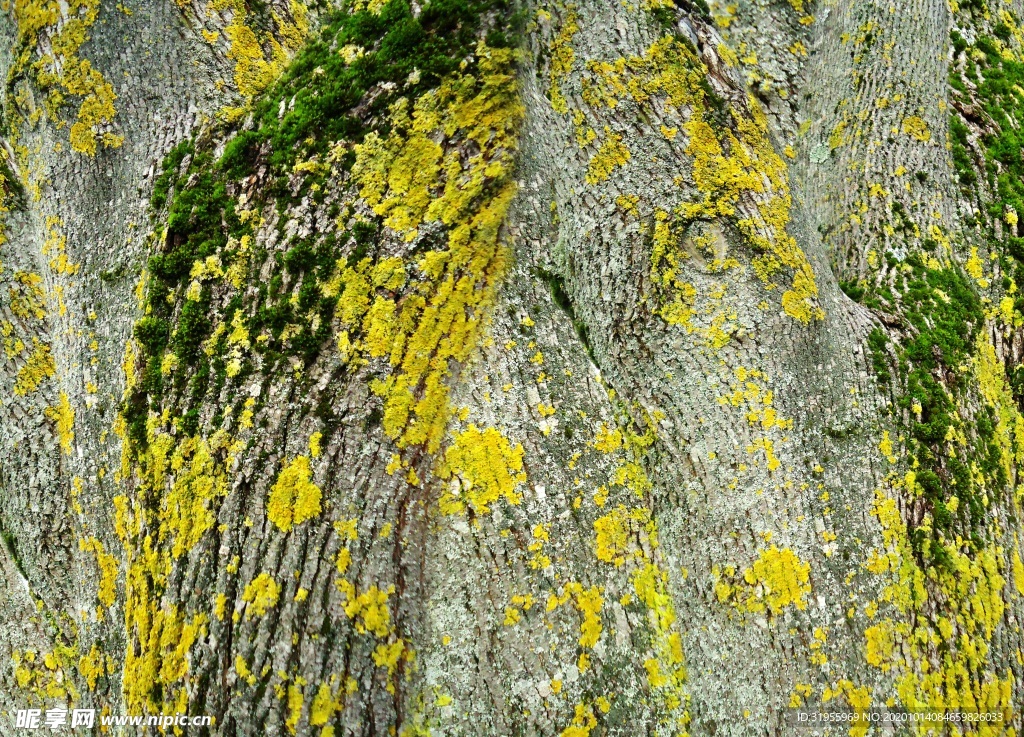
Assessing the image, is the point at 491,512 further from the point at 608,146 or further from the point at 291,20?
the point at 291,20

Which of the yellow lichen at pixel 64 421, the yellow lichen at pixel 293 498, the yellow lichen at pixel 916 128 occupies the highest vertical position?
the yellow lichen at pixel 916 128

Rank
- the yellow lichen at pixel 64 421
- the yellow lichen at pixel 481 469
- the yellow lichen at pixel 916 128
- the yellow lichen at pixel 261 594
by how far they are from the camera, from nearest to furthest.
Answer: the yellow lichen at pixel 261 594 < the yellow lichen at pixel 481 469 < the yellow lichen at pixel 64 421 < the yellow lichen at pixel 916 128

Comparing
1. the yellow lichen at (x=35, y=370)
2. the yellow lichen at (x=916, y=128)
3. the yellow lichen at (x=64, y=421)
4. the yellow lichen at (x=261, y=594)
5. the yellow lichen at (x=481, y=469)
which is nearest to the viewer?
the yellow lichen at (x=261, y=594)

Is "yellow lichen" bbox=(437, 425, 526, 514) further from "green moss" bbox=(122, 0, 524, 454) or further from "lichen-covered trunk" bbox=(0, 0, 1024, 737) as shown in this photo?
"green moss" bbox=(122, 0, 524, 454)

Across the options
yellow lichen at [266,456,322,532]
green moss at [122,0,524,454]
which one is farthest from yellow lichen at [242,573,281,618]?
green moss at [122,0,524,454]

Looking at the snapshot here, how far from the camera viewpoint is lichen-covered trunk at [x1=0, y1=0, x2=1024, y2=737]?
5.99ft

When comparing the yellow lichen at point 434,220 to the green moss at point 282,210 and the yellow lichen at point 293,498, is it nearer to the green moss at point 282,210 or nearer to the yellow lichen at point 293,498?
the green moss at point 282,210

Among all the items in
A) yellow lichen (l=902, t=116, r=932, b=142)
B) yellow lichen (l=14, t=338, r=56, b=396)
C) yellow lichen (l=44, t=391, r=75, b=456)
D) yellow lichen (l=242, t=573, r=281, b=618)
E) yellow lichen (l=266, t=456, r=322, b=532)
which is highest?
yellow lichen (l=902, t=116, r=932, b=142)

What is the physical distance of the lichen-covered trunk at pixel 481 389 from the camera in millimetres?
1827

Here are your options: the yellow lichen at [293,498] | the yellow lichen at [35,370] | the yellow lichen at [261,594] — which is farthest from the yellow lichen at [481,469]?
the yellow lichen at [35,370]

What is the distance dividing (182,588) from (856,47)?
3.01 metres

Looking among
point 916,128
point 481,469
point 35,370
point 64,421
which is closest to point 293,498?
point 481,469

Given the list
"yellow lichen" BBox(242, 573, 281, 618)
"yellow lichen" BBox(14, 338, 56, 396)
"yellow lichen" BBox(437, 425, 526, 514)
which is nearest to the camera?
"yellow lichen" BBox(242, 573, 281, 618)

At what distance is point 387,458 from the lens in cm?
188
